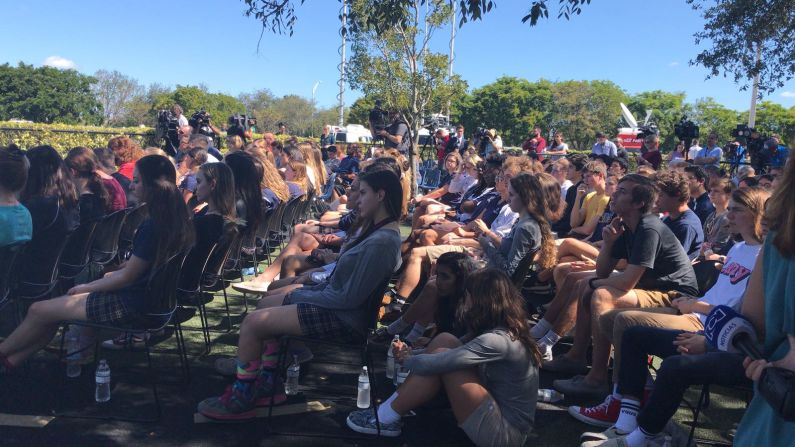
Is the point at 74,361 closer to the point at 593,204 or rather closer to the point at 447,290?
the point at 447,290

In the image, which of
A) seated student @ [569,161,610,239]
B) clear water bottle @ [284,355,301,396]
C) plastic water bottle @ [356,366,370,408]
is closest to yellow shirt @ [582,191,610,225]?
seated student @ [569,161,610,239]

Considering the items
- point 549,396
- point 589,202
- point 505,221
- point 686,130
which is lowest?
point 549,396

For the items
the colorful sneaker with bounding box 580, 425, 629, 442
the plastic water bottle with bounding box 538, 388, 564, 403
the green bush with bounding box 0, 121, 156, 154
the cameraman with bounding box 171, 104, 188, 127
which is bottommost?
the plastic water bottle with bounding box 538, 388, 564, 403

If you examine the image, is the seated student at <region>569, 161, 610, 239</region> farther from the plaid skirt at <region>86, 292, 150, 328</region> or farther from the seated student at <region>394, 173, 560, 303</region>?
the plaid skirt at <region>86, 292, 150, 328</region>

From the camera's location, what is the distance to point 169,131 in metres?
13.3

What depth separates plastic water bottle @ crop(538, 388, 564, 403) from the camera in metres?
4.16

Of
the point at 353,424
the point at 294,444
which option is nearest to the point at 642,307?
the point at 353,424

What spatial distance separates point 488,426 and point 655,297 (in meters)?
1.75

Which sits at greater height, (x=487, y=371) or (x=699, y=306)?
(x=699, y=306)

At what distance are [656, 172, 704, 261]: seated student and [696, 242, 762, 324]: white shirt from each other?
44.4 inches

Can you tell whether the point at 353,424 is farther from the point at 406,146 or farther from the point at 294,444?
the point at 406,146

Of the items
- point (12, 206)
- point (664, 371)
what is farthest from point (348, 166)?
point (664, 371)

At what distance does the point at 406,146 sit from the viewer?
48.6 feet

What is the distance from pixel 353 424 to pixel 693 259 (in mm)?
3037
